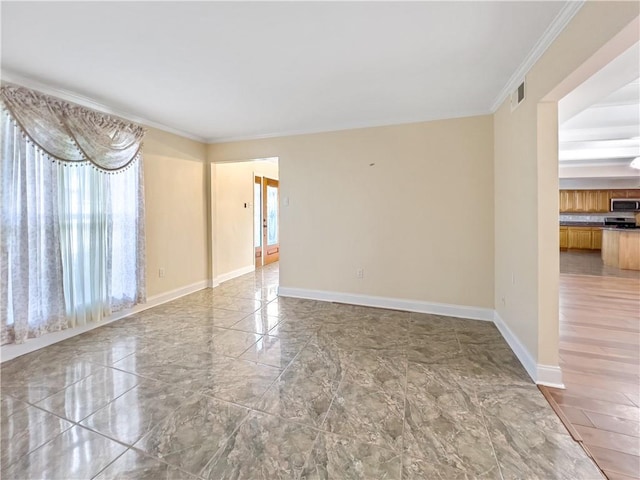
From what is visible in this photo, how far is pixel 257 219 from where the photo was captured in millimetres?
6539

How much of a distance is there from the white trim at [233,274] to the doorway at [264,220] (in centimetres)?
45

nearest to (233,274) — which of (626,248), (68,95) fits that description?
(68,95)

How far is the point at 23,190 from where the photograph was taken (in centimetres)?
247

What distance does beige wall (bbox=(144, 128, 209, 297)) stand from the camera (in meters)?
3.82

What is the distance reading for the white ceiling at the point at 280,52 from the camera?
1700mm

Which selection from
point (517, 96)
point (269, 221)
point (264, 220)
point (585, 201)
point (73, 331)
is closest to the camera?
point (517, 96)

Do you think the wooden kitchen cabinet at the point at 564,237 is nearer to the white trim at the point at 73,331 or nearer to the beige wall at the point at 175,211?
the beige wall at the point at 175,211

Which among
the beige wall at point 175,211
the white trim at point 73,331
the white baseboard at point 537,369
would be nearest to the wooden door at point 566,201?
the white baseboard at point 537,369

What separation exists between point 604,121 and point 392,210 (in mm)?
3059

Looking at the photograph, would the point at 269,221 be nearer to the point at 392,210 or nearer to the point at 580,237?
the point at 392,210

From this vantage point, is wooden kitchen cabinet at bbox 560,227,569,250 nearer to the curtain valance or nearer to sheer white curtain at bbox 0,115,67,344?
the curtain valance

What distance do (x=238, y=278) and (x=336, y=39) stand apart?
4446 millimetres

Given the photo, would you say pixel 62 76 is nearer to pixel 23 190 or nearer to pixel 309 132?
pixel 23 190

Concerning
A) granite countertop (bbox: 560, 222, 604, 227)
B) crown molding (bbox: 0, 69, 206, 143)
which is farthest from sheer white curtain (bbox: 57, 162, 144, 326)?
granite countertop (bbox: 560, 222, 604, 227)
